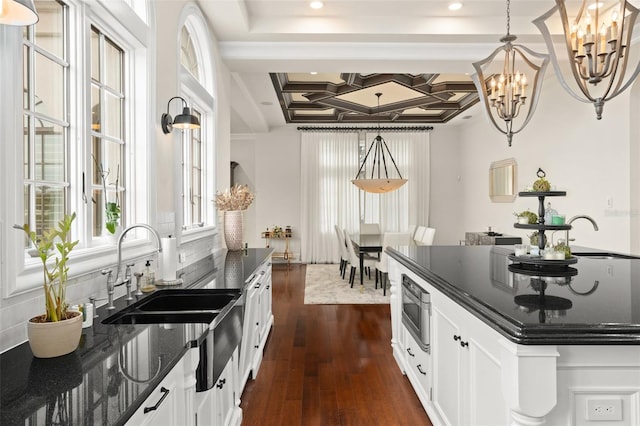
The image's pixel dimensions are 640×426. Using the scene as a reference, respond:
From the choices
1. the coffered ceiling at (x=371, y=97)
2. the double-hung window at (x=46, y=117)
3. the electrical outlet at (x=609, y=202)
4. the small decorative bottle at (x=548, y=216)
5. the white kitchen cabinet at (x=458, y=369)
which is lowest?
the white kitchen cabinet at (x=458, y=369)

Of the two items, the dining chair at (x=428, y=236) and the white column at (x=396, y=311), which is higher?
the dining chair at (x=428, y=236)

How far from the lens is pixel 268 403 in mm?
2654

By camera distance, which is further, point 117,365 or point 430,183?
point 430,183

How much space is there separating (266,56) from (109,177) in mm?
2881

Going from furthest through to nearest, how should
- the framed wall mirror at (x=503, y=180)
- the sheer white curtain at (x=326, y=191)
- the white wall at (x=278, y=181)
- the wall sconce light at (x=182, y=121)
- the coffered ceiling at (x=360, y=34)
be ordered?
the white wall at (x=278, y=181) → the sheer white curtain at (x=326, y=191) → the framed wall mirror at (x=503, y=180) → the coffered ceiling at (x=360, y=34) → the wall sconce light at (x=182, y=121)

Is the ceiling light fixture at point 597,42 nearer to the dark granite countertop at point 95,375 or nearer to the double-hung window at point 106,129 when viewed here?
the dark granite countertop at point 95,375

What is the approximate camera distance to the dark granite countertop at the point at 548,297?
120 centimetres

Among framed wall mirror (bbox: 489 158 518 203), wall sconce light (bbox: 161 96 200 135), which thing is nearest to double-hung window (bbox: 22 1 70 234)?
wall sconce light (bbox: 161 96 200 135)

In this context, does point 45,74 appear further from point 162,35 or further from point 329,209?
point 329,209

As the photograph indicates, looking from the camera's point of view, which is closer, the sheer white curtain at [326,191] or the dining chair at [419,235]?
the dining chair at [419,235]

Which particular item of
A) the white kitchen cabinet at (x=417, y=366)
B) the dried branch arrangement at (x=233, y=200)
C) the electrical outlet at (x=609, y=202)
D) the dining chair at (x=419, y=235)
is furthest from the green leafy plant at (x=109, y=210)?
the dining chair at (x=419, y=235)

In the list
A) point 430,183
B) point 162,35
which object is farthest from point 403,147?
point 162,35

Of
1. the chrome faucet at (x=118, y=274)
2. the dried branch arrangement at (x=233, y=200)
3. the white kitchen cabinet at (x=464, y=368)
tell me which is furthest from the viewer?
the dried branch arrangement at (x=233, y=200)

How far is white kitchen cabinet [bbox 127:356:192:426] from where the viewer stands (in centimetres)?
99
